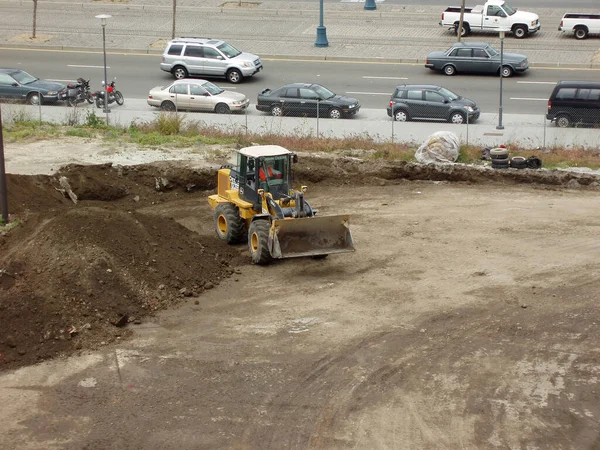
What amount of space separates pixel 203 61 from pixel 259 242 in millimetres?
23287

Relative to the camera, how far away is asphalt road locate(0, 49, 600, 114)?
38.1 metres

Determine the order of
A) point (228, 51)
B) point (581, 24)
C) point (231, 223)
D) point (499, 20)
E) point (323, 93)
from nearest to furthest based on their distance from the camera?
point (231, 223) < point (323, 93) < point (228, 51) < point (581, 24) < point (499, 20)

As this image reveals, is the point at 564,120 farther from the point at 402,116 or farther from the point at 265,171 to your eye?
the point at 265,171

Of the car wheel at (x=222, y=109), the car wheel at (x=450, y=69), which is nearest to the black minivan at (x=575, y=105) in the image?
the car wheel at (x=450, y=69)

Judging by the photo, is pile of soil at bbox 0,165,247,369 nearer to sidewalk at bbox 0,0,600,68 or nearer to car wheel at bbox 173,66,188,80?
car wheel at bbox 173,66,188,80

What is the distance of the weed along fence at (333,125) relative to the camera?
30953 millimetres

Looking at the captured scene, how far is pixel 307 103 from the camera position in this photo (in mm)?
34812

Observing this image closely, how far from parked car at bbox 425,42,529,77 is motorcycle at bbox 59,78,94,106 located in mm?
14493

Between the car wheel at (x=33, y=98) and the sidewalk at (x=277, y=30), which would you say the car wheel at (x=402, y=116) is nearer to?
the sidewalk at (x=277, y=30)

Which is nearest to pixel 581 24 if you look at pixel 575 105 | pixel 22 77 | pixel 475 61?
pixel 475 61

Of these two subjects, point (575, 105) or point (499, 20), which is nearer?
point (575, 105)

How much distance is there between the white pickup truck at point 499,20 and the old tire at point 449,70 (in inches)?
242

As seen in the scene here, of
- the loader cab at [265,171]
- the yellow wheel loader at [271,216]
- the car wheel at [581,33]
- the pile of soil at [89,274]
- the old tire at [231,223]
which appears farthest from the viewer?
the car wheel at [581,33]

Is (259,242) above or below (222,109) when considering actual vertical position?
below
